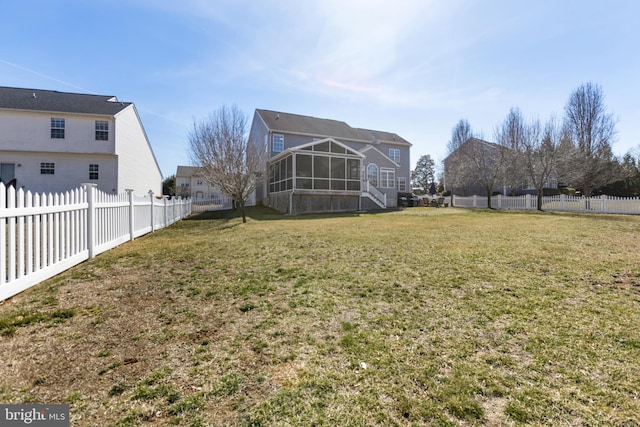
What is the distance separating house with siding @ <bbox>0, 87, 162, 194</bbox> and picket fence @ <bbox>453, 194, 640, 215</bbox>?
1166 inches

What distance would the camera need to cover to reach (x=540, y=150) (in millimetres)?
21594

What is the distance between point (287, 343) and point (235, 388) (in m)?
0.66

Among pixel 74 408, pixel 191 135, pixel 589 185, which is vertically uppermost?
pixel 191 135

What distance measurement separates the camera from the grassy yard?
1.77 m

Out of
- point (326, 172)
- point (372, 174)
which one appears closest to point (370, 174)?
point (372, 174)

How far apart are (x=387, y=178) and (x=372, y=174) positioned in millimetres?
1817

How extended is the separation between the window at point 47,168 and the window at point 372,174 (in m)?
23.0

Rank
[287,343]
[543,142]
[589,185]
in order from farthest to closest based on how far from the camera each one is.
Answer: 1. [589,185]
2. [543,142]
3. [287,343]

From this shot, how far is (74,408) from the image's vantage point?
175 centimetres

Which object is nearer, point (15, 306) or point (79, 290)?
point (15, 306)

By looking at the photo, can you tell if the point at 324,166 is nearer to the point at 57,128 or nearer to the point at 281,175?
the point at 281,175

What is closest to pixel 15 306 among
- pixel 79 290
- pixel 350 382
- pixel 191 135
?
pixel 79 290

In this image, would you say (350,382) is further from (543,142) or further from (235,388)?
(543,142)
